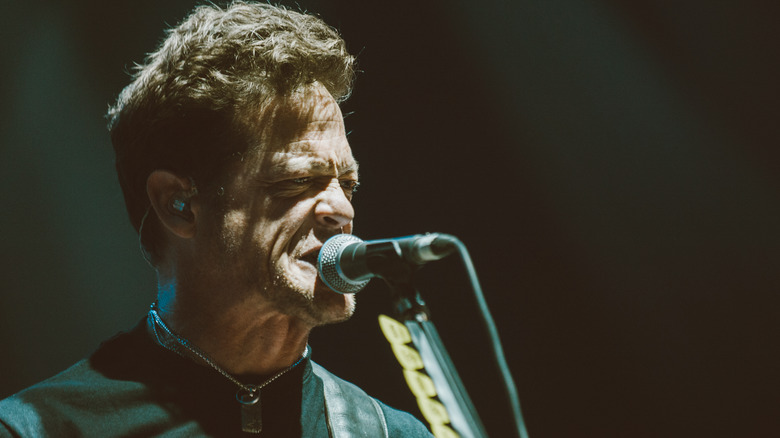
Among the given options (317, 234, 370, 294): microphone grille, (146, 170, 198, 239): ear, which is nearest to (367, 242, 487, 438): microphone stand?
(317, 234, 370, 294): microphone grille

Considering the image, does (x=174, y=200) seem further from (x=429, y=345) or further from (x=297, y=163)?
(x=429, y=345)

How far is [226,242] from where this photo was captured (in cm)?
→ 159

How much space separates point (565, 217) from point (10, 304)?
2396mm

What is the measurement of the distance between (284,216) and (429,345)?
79 centimetres

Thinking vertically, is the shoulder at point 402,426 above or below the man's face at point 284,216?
below

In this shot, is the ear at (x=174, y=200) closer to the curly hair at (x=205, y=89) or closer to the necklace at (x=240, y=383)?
the curly hair at (x=205, y=89)

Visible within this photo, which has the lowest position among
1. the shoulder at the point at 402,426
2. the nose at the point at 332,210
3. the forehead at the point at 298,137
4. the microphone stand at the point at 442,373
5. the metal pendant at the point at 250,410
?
the shoulder at the point at 402,426

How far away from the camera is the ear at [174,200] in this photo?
1677 millimetres

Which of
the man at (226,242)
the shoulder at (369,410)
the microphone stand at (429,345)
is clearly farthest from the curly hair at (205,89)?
the microphone stand at (429,345)

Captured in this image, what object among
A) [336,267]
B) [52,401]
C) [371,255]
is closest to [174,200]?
[52,401]

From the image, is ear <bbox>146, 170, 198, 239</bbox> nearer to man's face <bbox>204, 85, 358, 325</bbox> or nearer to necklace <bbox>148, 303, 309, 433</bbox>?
man's face <bbox>204, 85, 358, 325</bbox>

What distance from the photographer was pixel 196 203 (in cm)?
167

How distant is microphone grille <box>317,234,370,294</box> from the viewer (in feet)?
3.89

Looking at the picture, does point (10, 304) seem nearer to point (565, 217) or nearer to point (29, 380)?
point (29, 380)
